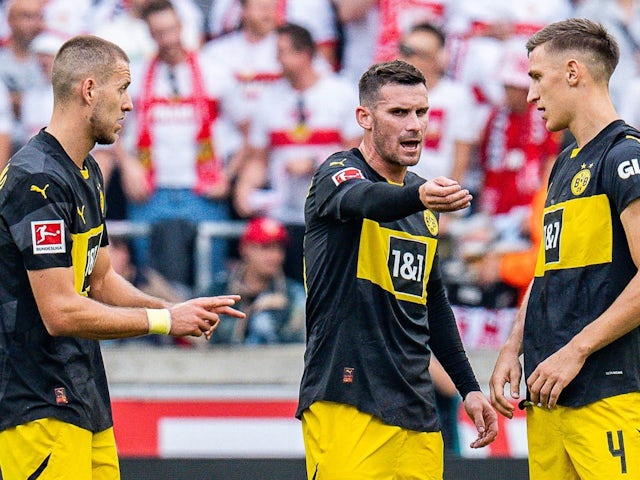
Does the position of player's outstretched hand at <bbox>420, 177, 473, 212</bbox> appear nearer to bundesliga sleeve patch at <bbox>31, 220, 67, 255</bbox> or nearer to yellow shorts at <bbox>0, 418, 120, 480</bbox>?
bundesliga sleeve patch at <bbox>31, 220, 67, 255</bbox>

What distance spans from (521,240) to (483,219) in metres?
0.36


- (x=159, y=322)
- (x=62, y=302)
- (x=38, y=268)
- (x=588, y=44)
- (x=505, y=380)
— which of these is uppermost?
(x=588, y=44)

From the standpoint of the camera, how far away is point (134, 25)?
948cm

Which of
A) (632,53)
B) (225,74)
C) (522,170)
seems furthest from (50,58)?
(632,53)

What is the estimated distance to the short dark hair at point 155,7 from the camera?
9453 millimetres

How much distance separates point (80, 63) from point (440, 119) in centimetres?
501

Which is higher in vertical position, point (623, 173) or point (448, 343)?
point (623, 173)

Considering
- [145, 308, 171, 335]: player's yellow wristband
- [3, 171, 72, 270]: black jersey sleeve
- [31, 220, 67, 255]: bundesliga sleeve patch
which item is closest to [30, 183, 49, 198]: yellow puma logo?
[3, 171, 72, 270]: black jersey sleeve

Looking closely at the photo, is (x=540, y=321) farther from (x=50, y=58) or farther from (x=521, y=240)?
(x=50, y=58)

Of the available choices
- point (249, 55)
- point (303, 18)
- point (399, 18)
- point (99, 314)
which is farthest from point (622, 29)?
point (99, 314)

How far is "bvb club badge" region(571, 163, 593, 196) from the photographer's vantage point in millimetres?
4551

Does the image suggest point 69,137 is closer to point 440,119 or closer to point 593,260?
point 593,260

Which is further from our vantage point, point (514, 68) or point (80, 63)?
point (514, 68)

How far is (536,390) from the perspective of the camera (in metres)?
4.50
